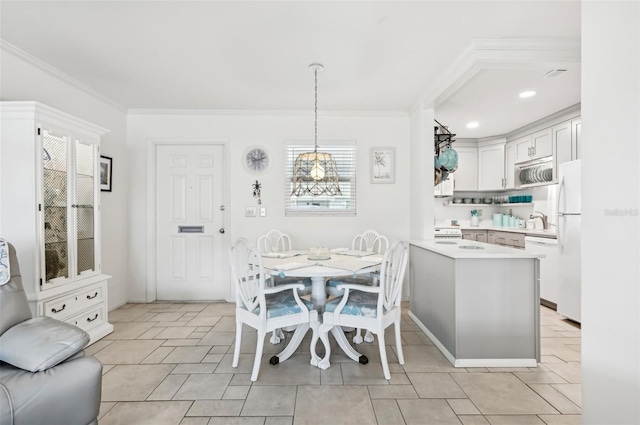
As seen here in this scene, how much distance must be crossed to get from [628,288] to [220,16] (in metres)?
2.56

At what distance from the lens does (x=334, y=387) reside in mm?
2002

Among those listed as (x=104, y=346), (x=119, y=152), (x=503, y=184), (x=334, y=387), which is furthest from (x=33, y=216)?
(x=503, y=184)

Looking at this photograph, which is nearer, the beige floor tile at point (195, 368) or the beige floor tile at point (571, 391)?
the beige floor tile at point (571, 391)

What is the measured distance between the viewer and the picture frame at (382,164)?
13.0 feet

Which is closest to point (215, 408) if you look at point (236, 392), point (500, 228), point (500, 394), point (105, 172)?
point (236, 392)

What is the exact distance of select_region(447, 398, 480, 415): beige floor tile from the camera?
1762 millimetres

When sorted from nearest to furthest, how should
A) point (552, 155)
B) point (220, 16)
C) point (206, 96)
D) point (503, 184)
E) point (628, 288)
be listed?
1. point (628, 288)
2. point (220, 16)
3. point (206, 96)
4. point (552, 155)
5. point (503, 184)

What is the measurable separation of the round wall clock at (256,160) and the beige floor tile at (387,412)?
291 cm

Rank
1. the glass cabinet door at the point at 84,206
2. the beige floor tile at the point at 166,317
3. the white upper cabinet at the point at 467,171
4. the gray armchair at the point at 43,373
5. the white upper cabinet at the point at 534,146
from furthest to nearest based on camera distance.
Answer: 1. the white upper cabinet at the point at 467,171
2. the white upper cabinet at the point at 534,146
3. the beige floor tile at the point at 166,317
4. the glass cabinet door at the point at 84,206
5. the gray armchair at the point at 43,373

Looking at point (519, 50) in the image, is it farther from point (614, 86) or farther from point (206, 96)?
point (206, 96)

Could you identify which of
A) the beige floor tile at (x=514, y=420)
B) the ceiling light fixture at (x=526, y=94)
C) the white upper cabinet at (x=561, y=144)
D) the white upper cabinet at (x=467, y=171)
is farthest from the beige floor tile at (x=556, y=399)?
the white upper cabinet at (x=467, y=171)

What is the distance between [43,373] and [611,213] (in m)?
2.45

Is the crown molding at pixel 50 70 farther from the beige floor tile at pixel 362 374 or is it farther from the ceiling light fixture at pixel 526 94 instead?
the ceiling light fixture at pixel 526 94

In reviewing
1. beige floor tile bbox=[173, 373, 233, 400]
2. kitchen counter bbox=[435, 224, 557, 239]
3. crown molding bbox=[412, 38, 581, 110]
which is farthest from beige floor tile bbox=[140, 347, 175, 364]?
kitchen counter bbox=[435, 224, 557, 239]
